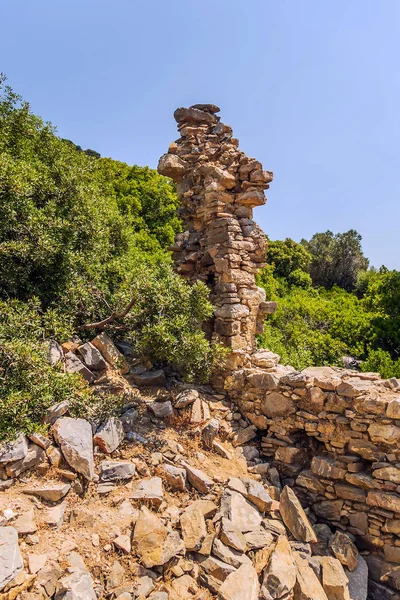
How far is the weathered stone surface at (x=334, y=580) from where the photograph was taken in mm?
4121

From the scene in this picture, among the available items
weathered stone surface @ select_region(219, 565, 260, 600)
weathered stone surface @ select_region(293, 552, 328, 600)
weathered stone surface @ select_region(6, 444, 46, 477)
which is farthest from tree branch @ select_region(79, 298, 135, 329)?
weathered stone surface @ select_region(293, 552, 328, 600)

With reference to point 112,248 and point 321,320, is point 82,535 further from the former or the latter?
point 321,320

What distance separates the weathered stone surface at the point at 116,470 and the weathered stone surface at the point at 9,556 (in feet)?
4.22

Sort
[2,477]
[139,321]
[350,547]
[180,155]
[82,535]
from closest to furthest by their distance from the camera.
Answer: [82,535]
[2,477]
[350,547]
[139,321]
[180,155]

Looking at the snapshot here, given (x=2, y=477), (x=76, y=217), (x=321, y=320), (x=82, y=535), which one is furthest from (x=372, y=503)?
(x=321, y=320)

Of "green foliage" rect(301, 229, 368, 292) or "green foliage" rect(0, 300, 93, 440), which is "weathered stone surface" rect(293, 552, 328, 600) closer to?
"green foliage" rect(0, 300, 93, 440)

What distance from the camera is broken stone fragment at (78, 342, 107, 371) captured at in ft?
20.7

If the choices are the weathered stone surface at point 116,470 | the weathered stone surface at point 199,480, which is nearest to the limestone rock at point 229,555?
the weathered stone surface at point 199,480

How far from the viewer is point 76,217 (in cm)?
720

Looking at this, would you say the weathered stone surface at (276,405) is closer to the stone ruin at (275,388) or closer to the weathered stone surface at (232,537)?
the stone ruin at (275,388)

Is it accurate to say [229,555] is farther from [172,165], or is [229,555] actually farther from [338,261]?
[338,261]

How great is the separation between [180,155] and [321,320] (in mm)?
11692

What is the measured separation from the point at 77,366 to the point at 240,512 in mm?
3357

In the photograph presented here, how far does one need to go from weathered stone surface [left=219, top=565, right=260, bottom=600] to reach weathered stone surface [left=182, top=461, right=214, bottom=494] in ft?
3.54
